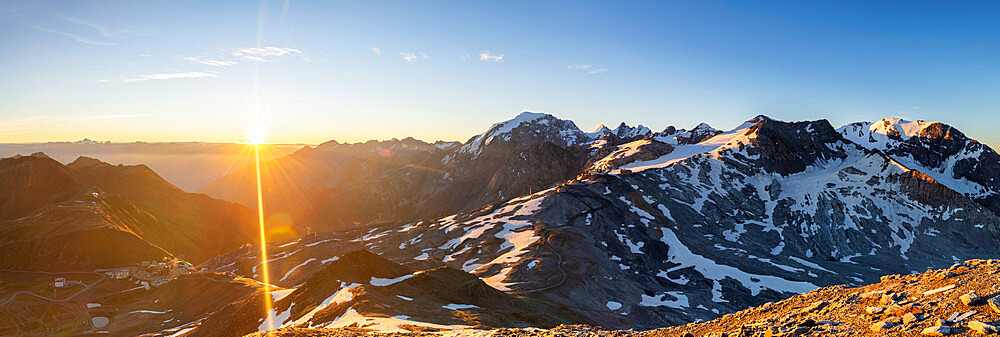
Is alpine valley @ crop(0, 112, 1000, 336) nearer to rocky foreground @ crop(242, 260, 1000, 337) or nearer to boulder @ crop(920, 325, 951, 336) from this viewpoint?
rocky foreground @ crop(242, 260, 1000, 337)

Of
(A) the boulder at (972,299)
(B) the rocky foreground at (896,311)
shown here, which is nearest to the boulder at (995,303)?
(B) the rocky foreground at (896,311)

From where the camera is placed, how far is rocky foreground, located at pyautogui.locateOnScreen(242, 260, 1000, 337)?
50.5ft

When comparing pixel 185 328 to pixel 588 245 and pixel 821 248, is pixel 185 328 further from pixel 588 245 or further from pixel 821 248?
pixel 821 248

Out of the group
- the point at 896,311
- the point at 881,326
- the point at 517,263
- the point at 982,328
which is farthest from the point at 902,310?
the point at 517,263

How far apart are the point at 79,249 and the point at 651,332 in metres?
187

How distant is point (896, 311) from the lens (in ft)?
56.6

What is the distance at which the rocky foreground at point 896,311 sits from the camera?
15.4 m

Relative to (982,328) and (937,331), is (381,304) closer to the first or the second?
(937,331)

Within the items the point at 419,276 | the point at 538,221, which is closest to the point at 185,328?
the point at 419,276

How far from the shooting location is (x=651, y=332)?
2688 cm

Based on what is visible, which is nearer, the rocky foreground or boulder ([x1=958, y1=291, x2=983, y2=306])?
the rocky foreground

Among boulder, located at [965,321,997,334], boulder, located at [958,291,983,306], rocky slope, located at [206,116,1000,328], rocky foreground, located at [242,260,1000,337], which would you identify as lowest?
rocky slope, located at [206,116,1000,328]

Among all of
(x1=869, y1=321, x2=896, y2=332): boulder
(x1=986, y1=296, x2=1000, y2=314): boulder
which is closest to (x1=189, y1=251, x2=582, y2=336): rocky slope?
(x1=869, y1=321, x2=896, y2=332): boulder

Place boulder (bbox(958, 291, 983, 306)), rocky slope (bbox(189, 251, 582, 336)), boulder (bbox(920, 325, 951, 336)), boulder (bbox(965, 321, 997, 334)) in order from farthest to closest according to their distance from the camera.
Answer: rocky slope (bbox(189, 251, 582, 336)) → boulder (bbox(958, 291, 983, 306)) → boulder (bbox(920, 325, 951, 336)) → boulder (bbox(965, 321, 997, 334))
